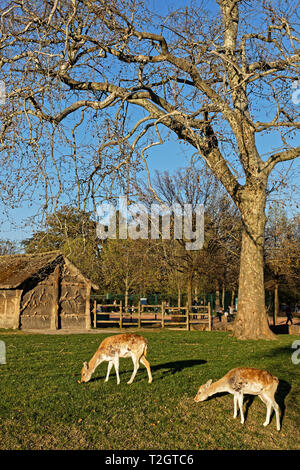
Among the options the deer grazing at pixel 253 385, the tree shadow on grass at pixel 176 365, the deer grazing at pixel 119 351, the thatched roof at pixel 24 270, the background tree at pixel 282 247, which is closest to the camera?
the deer grazing at pixel 253 385

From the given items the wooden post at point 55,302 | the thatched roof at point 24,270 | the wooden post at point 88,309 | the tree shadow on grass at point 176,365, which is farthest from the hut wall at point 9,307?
the tree shadow on grass at point 176,365

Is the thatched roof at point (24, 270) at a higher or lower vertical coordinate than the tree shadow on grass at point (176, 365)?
higher

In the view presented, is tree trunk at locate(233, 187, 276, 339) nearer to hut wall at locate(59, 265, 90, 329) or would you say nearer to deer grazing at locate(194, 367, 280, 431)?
deer grazing at locate(194, 367, 280, 431)

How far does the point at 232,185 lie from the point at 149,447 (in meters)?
13.5

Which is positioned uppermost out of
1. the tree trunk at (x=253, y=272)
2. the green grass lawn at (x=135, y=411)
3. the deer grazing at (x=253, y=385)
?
the tree trunk at (x=253, y=272)

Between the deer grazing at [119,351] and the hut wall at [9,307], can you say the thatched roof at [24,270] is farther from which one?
the deer grazing at [119,351]

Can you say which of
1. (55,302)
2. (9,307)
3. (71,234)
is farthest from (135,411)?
(9,307)

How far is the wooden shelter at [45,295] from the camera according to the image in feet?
93.6

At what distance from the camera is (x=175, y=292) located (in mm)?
58969

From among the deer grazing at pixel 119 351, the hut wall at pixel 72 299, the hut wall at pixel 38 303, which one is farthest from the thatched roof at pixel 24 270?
the deer grazing at pixel 119 351

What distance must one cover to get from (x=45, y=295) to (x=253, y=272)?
14.8 metres

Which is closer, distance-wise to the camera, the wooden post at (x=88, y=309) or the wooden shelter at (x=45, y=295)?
the wooden shelter at (x=45, y=295)

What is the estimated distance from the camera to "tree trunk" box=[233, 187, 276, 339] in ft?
63.6

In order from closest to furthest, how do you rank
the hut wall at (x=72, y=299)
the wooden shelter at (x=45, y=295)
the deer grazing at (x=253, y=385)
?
the deer grazing at (x=253, y=385)
the wooden shelter at (x=45, y=295)
the hut wall at (x=72, y=299)
